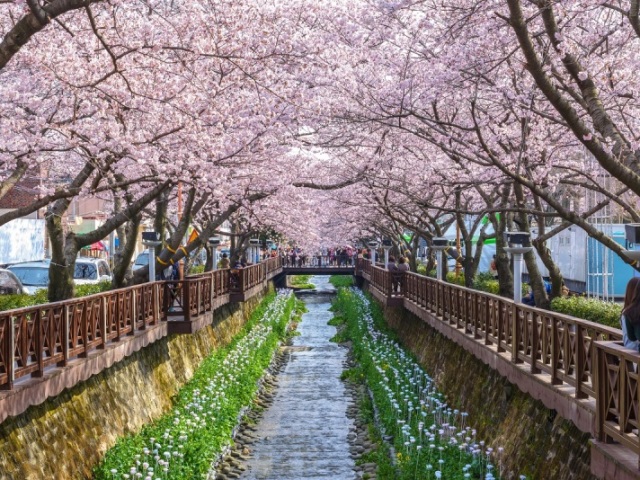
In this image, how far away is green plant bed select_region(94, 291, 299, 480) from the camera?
1353cm

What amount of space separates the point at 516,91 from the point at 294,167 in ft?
42.3

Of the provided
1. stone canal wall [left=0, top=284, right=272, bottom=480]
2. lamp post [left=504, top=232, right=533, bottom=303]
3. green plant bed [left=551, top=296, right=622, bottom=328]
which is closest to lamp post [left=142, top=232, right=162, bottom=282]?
stone canal wall [left=0, top=284, right=272, bottom=480]

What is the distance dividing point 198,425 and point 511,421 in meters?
6.11

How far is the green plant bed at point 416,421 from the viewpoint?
44.3 feet

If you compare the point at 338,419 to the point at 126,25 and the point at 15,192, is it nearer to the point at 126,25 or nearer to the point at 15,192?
the point at 126,25

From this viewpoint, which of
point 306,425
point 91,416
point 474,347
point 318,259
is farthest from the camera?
point 318,259

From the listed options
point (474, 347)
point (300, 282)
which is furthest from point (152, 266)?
point (300, 282)

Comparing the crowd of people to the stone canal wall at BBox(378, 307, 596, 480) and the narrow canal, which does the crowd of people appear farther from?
the stone canal wall at BBox(378, 307, 596, 480)

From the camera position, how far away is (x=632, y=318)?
7.86 metres

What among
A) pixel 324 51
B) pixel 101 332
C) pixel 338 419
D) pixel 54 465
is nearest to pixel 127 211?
pixel 101 332

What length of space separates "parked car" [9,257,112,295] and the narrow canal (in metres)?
6.92

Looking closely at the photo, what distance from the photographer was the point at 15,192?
50156mm

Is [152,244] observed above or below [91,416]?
above

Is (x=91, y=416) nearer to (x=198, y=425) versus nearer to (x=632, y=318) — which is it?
(x=198, y=425)
